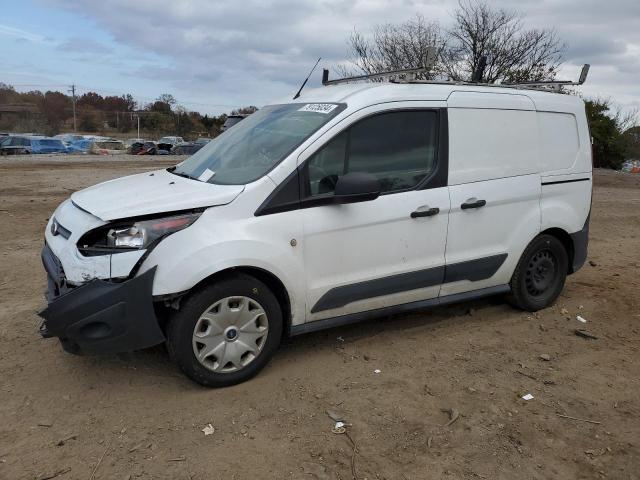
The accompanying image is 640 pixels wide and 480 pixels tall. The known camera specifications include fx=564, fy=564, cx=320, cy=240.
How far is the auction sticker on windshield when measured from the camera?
13.4ft

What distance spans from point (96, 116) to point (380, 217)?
9607 cm

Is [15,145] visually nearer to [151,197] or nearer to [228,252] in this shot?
[151,197]

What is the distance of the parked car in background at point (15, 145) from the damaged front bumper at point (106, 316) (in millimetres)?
37005

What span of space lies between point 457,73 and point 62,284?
19559 mm

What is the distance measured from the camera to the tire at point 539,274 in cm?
506

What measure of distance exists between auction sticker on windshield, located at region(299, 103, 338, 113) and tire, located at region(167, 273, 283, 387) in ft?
4.47

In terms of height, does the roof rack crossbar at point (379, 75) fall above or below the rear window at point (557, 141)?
above

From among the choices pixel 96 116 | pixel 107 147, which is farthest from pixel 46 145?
pixel 96 116

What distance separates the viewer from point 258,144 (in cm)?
422

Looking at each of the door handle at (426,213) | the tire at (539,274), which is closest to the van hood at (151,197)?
the door handle at (426,213)

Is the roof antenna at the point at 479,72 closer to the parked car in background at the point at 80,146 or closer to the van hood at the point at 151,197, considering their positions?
the van hood at the point at 151,197

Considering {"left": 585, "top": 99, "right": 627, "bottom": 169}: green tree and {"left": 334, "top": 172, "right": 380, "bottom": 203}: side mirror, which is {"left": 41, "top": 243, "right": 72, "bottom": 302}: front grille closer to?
{"left": 334, "top": 172, "right": 380, "bottom": 203}: side mirror

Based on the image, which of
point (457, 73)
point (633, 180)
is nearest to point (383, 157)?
point (457, 73)

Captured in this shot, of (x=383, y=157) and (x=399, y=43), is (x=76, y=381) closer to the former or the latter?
(x=383, y=157)
